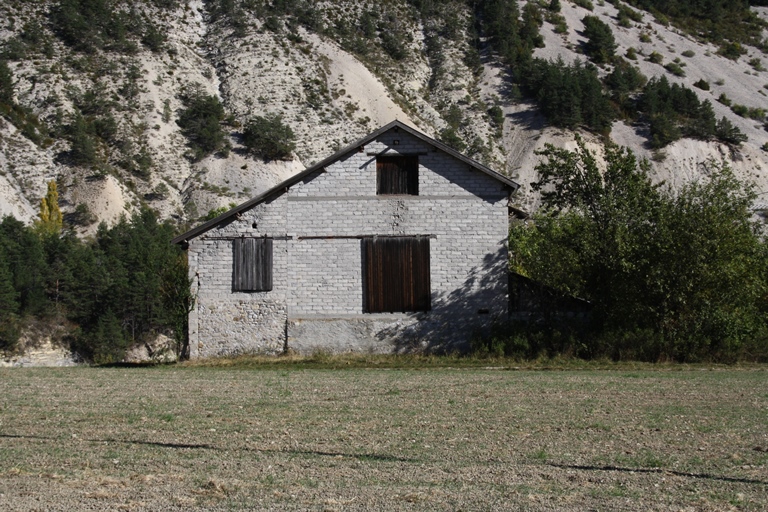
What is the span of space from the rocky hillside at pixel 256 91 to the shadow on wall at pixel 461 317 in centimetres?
4329

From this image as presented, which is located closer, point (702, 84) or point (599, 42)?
point (702, 84)

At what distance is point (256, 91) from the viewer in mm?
79500

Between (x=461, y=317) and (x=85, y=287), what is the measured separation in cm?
3839

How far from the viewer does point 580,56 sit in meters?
91.0

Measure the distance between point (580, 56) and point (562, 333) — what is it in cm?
7028

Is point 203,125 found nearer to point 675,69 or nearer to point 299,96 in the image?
point 299,96

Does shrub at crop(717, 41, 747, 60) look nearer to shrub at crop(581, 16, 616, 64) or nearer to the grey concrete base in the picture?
shrub at crop(581, 16, 616, 64)

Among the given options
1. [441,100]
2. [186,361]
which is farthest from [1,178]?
[186,361]

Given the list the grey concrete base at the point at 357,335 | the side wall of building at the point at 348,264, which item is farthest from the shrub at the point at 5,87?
the grey concrete base at the point at 357,335

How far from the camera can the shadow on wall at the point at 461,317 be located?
88.6ft

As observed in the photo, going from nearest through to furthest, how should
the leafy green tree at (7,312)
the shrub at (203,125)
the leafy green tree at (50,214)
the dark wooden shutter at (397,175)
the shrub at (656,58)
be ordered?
1. the dark wooden shutter at (397,175)
2. the leafy green tree at (7,312)
3. the leafy green tree at (50,214)
4. the shrub at (203,125)
5. the shrub at (656,58)

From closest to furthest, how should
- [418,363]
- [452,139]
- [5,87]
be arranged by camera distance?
[418,363], [5,87], [452,139]

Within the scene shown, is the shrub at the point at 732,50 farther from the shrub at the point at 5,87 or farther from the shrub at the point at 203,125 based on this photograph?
the shrub at the point at 5,87

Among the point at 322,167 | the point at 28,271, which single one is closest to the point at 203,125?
the point at 28,271
